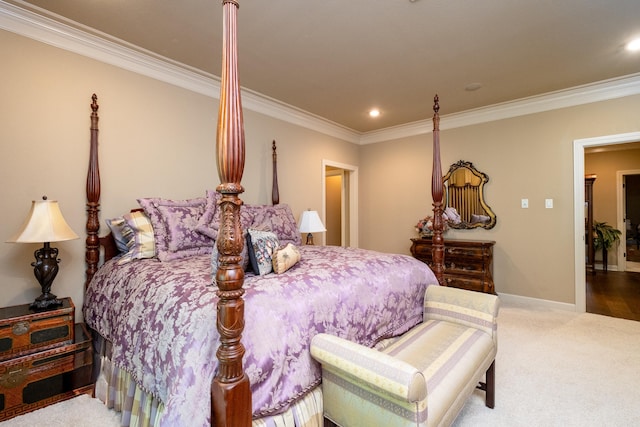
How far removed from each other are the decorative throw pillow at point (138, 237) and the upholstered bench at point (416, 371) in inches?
60.8

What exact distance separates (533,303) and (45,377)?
4.86 m

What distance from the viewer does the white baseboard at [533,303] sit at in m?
3.61

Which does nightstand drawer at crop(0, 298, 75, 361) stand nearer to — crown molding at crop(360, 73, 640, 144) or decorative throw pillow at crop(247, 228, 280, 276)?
decorative throw pillow at crop(247, 228, 280, 276)

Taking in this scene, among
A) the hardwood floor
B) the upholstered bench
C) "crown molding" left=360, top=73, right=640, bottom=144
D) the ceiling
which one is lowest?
the hardwood floor

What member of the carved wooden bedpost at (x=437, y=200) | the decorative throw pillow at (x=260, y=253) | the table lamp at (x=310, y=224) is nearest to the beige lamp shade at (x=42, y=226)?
the decorative throw pillow at (x=260, y=253)

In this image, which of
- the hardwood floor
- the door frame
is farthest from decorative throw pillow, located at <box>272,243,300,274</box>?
the hardwood floor

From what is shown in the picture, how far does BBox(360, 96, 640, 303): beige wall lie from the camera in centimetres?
359

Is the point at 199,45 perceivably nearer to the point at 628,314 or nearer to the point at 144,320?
the point at 144,320

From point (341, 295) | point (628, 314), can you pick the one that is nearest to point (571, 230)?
point (628, 314)

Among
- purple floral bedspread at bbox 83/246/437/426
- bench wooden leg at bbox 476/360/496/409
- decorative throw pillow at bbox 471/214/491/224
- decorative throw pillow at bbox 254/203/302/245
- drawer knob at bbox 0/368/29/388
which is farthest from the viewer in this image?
decorative throw pillow at bbox 471/214/491/224

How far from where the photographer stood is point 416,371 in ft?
3.57

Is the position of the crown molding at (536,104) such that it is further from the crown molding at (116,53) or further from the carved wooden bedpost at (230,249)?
the carved wooden bedpost at (230,249)

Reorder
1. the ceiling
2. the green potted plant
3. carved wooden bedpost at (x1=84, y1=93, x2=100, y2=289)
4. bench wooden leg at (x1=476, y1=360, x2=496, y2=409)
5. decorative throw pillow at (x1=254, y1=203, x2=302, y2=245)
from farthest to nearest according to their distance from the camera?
1. the green potted plant
2. decorative throw pillow at (x1=254, y1=203, x2=302, y2=245)
3. carved wooden bedpost at (x1=84, y1=93, x2=100, y2=289)
4. the ceiling
5. bench wooden leg at (x1=476, y1=360, x2=496, y2=409)

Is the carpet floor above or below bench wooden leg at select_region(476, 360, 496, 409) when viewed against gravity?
below
